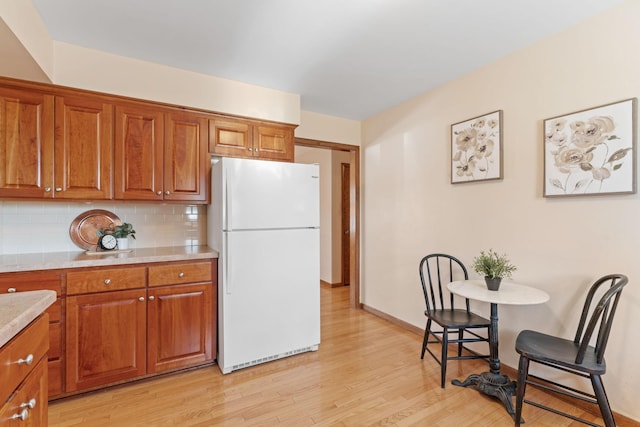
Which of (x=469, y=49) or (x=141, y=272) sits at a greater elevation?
(x=469, y=49)

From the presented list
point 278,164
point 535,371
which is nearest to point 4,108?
point 278,164

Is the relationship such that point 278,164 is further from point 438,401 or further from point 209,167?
point 438,401

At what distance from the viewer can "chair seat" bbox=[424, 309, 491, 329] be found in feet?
7.07

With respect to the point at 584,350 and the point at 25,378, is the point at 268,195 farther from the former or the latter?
the point at 584,350

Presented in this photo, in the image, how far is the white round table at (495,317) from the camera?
1.87 m

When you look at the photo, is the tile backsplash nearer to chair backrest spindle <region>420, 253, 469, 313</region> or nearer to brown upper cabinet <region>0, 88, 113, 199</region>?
brown upper cabinet <region>0, 88, 113, 199</region>

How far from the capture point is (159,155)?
2432 millimetres

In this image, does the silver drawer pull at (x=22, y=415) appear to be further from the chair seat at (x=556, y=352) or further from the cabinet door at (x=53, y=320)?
the chair seat at (x=556, y=352)

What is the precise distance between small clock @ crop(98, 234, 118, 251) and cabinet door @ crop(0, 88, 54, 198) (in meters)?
0.45

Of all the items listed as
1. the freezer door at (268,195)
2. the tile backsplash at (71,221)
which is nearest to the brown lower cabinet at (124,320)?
the freezer door at (268,195)

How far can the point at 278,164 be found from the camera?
2.45 meters

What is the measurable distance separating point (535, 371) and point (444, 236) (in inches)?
47.3

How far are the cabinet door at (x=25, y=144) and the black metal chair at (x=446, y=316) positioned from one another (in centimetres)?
293

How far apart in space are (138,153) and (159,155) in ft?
0.48
